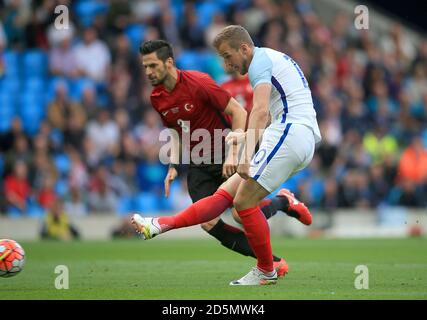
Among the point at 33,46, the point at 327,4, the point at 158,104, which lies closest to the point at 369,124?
the point at 327,4

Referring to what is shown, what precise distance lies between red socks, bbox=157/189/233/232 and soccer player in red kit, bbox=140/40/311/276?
74cm

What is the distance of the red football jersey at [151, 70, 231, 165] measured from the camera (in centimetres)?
924

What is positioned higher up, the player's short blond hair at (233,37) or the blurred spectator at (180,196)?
the player's short blond hair at (233,37)

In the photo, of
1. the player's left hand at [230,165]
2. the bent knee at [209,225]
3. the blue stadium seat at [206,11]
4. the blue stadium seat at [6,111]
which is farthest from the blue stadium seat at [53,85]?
the player's left hand at [230,165]

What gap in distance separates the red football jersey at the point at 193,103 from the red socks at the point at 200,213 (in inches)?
41.4

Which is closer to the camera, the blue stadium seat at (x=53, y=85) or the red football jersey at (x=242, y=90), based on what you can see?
the red football jersey at (x=242, y=90)

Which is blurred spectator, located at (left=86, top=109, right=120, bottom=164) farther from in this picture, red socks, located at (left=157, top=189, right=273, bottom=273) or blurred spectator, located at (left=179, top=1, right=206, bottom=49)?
red socks, located at (left=157, top=189, right=273, bottom=273)

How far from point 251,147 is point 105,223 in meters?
10.6

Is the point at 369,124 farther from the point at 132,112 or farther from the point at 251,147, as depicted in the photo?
the point at 251,147

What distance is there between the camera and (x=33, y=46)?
67.6 feet

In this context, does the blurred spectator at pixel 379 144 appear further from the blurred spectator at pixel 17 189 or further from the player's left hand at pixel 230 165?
the player's left hand at pixel 230 165

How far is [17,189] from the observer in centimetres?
1780

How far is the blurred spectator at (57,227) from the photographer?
17297 mm

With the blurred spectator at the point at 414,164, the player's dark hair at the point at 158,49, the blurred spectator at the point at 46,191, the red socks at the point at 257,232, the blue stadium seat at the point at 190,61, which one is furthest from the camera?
the blue stadium seat at the point at 190,61
